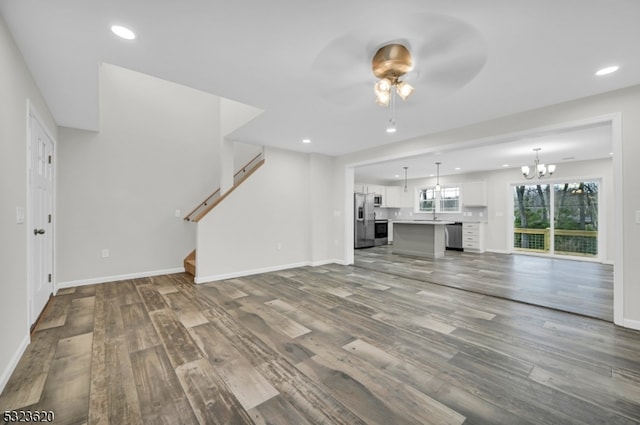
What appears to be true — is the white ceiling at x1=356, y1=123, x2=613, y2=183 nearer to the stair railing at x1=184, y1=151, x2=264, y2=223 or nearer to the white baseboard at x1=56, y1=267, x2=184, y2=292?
the stair railing at x1=184, y1=151, x2=264, y2=223

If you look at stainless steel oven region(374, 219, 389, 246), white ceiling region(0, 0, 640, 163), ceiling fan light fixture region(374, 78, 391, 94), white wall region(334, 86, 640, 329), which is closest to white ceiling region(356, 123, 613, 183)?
white wall region(334, 86, 640, 329)

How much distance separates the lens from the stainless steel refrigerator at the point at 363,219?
8422 mm

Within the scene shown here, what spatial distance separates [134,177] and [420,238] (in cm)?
651

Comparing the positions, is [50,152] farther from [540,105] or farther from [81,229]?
[540,105]

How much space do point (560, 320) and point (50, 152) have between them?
6.41 metres

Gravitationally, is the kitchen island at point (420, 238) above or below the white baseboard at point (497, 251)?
above

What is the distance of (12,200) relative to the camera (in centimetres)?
191

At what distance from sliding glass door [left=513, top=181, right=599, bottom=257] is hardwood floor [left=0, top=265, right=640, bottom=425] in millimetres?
5161

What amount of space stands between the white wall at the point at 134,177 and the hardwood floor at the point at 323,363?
1060mm

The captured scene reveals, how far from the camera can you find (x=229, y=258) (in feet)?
15.2

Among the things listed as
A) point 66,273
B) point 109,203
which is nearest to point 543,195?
point 109,203

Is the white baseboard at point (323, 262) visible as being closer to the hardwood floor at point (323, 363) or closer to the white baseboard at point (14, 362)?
the hardwood floor at point (323, 363)

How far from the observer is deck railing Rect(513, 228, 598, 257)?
6.56m

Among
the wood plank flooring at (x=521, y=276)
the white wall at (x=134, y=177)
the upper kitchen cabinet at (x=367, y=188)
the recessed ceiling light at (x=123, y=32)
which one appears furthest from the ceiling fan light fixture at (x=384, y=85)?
the upper kitchen cabinet at (x=367, y=188)
